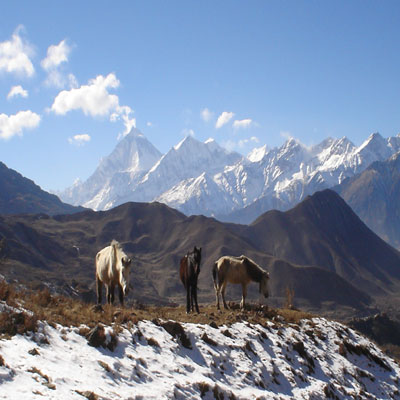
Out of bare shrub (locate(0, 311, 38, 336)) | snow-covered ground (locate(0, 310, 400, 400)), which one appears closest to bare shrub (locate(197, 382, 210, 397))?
snow-covered ground (locate(0, 310, 400, 400))

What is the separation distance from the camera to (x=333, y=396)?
16859mm

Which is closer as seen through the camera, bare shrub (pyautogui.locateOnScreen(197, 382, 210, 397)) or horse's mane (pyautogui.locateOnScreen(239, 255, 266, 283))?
bare shrub (pyautogui.locateOnScreen(197, 382, 210, 397))

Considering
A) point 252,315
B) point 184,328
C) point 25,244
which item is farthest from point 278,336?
point 25,244

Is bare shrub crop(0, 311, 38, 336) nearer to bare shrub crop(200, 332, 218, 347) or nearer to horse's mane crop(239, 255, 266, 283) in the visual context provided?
bare shrub crop(200, 332, 218, 347)

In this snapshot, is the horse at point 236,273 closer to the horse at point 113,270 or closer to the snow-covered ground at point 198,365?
the snow-covered ground at point 198,365

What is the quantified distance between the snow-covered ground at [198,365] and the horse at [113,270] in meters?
3.17

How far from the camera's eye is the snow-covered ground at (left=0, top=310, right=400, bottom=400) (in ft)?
32.7

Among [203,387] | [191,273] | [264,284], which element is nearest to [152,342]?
[203,387]

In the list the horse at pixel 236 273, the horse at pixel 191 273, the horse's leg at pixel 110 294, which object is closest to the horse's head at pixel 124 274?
the horse's leg at pixel 110 294

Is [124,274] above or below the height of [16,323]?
above

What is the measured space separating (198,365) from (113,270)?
6.54 metres

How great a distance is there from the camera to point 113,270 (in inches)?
743

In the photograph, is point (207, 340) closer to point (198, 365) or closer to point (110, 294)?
point (198, 365)

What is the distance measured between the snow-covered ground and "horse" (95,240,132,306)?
317 cm
